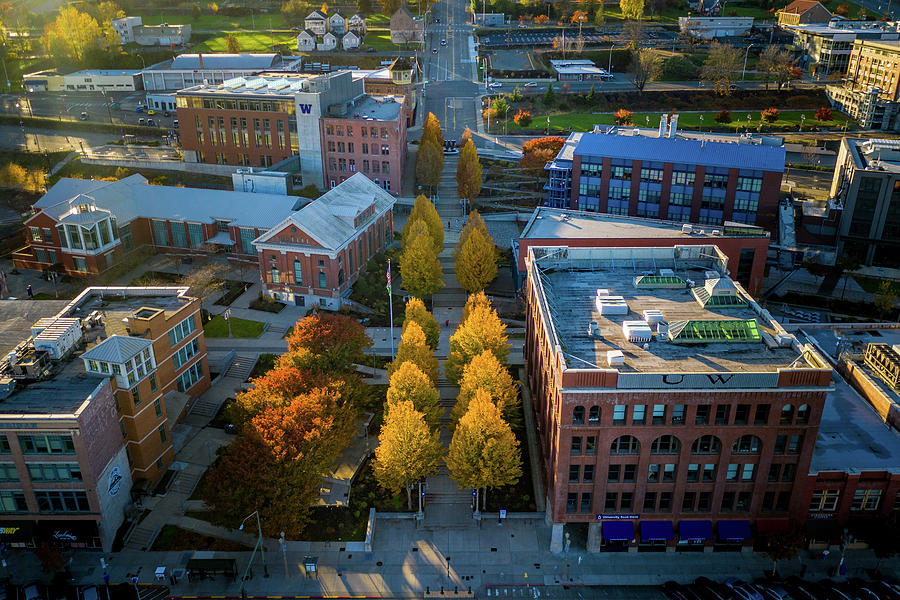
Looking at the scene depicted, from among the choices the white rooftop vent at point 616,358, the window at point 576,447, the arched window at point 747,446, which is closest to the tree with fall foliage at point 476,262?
the white rooftop vent at point 616,358

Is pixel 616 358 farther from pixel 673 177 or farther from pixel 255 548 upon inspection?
pixel 673 177

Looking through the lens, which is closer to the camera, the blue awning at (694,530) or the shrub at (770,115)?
the blue awning at (694,530)

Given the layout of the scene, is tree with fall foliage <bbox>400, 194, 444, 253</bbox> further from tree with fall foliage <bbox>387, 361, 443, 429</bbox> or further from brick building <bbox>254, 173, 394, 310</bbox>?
tree with fall foliage <bbox>387, 361, 443, 429</bbox>

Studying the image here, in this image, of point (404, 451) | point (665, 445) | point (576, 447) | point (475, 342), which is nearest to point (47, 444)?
point (404, 451)

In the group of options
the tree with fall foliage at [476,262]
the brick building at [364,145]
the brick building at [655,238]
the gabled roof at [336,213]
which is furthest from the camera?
the brick building at [364,145]

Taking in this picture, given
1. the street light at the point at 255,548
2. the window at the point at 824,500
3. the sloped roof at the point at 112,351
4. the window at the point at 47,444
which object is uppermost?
the sloped roof at the point at 112,351

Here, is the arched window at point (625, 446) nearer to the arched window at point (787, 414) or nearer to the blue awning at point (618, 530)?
the blue awning at point (618, 530)
